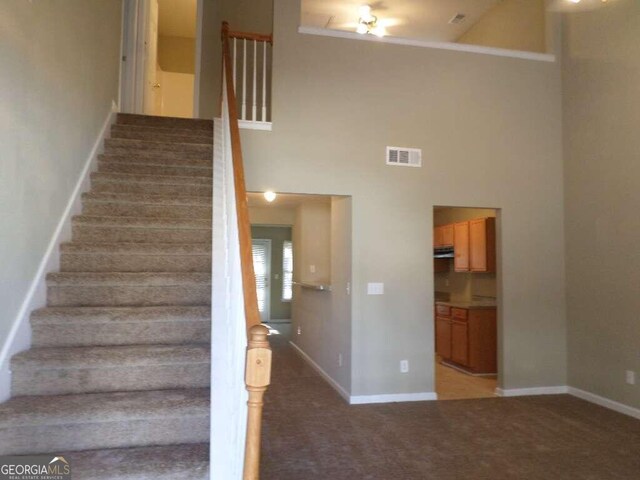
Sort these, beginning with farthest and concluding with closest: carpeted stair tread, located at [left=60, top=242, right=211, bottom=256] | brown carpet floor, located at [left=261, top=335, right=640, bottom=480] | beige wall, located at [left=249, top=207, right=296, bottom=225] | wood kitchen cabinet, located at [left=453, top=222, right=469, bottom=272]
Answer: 1. beige wall, located at [left=249, top=207, right=296, bottom=225]
2. wood kitchen cabinet, located at [left=453, top=222, right=469, bottom=272]
3. carpeted stair tread, located at [left=60, top=242, right=211, bottom=256]
4. brown carpet floor, located at [left=261, top=335, right=640, bottom=480]

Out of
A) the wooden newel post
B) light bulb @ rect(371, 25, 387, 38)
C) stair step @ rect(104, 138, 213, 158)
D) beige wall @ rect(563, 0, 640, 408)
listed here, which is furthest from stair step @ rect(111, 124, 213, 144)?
beige wall @ rect(563, 0, 640, 408)

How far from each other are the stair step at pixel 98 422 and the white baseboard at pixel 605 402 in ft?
12.5

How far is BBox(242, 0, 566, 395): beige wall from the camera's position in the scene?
437 centimetres

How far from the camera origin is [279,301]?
10.2 m

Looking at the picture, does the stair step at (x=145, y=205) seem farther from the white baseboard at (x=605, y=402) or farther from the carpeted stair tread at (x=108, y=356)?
the white baseboard at (x=605, y=402)

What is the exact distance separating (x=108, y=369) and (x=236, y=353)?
1.08 metres

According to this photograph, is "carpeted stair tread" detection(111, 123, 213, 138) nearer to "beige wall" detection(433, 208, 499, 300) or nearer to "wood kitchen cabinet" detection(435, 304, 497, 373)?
"beige wall" detection(433, 208, 499, 300)

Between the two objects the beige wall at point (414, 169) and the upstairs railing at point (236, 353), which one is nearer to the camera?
the upstairs railing at point (236, 353)

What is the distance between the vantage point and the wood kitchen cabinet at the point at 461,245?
244 inches

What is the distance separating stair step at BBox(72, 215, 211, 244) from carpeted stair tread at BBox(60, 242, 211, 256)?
0.30ft

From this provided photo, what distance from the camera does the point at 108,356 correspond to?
2.36 metres

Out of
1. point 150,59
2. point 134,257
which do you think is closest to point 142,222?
point 134,257

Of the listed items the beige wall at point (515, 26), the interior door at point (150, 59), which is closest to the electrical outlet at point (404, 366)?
the beige wall at point (515, 26)

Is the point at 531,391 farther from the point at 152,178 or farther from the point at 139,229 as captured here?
the point at 152,178
